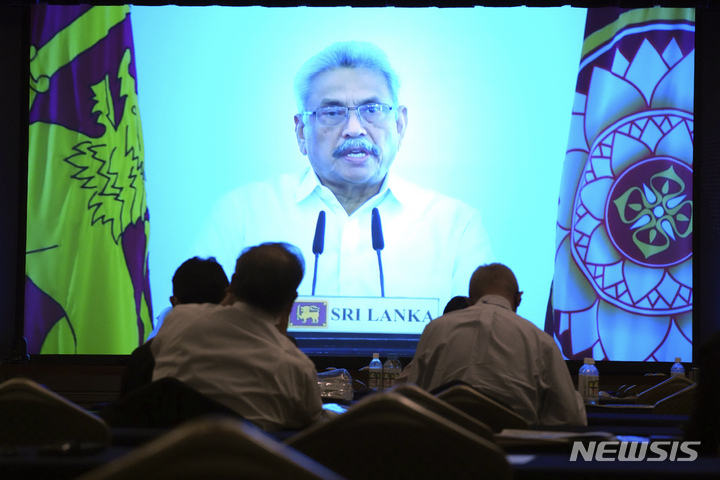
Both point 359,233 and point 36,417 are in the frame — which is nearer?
point 36,417

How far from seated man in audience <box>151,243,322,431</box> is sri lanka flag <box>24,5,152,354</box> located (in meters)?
3.61

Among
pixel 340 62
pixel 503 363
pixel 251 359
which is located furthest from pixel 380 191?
pixel 251 359

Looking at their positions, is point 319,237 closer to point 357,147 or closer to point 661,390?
point 357,147

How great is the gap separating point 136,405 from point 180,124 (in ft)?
13.1

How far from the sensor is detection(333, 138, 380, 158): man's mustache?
18.7 ft

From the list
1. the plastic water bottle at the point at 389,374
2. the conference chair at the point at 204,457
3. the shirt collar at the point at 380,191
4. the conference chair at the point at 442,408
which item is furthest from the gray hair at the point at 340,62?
the conference chair at the point at 204,457

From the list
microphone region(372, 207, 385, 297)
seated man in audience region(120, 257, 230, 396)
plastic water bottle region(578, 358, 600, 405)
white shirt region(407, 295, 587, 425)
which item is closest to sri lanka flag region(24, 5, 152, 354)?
microphone region(372, 207, 385, 297)

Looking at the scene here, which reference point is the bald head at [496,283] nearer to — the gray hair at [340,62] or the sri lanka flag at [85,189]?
the gray hair at [340,62]

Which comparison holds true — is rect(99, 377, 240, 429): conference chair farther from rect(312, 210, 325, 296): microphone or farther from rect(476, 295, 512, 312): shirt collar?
rect(312, 210, 325, 296): microphone

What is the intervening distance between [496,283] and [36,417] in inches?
76.6

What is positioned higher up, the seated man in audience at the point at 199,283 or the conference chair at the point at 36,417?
the seated man in audience at the point at 199,283

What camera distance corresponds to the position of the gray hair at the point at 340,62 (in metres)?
5.69

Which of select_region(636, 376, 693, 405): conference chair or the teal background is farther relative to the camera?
the teal background

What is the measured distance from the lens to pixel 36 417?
1.64 meters
